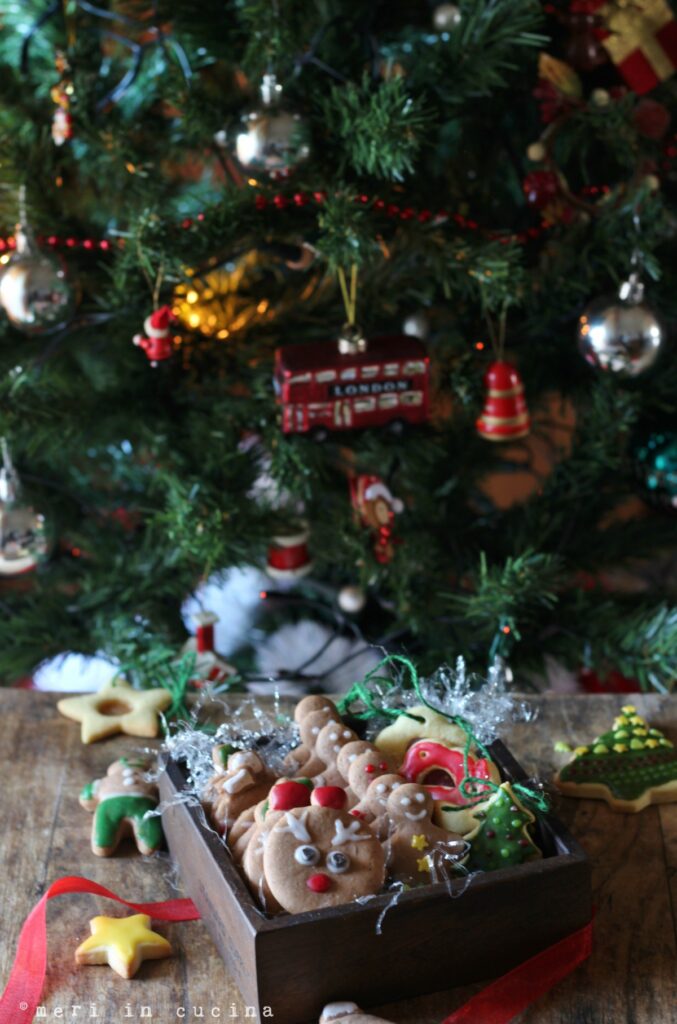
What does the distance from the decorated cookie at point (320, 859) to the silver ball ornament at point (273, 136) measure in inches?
27.3

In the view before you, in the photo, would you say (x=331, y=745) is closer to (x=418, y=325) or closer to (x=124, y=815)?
(x=124, y=815)

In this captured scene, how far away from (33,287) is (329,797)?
2.37 ft

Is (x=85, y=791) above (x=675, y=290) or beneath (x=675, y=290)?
beneath

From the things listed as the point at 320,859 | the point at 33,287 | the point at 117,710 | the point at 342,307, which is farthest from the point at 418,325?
the point at 320,859

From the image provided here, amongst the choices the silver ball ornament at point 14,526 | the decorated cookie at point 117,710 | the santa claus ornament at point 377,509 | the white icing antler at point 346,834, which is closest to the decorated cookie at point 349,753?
the white icing antler at point 346,834

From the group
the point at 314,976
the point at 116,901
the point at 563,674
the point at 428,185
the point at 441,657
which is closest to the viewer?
the point at 314,976

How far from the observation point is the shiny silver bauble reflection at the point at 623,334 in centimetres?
131

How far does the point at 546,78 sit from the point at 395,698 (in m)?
0.74

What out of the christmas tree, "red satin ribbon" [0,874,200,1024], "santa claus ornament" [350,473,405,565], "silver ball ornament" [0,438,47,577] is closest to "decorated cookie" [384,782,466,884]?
"red satin ribbon" [0,874,200,1024]

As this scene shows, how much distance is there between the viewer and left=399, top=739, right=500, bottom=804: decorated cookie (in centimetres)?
85

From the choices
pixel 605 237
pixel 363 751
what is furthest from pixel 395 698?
pixel 605 237

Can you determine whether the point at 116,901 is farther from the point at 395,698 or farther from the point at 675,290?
the point at 675,290

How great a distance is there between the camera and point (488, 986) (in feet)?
2.52

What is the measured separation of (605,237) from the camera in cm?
136
